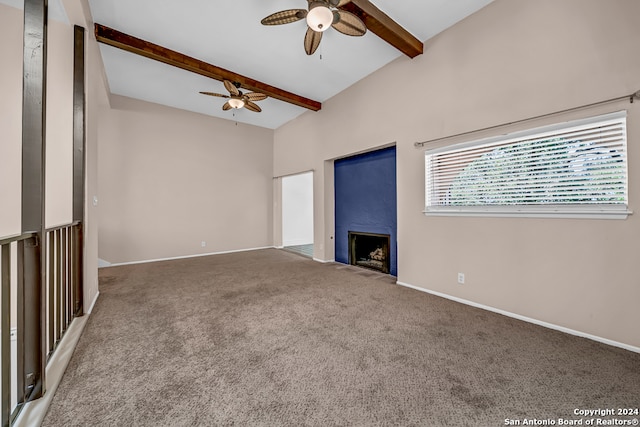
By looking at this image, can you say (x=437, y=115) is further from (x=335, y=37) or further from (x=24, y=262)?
(x=24, y=262)

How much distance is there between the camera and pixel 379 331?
218 centimetres

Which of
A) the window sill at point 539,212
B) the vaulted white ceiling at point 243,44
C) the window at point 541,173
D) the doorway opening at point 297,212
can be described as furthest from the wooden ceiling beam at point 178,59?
the window sill at point 539,212

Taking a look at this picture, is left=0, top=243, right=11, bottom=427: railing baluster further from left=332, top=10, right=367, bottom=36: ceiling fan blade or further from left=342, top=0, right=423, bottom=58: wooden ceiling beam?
left=342, top=0, right=423, bottom=58: wooden ceiling beam

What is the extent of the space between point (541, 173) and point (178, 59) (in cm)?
452

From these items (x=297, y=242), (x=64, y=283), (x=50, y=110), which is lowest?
(x=297, y=242)

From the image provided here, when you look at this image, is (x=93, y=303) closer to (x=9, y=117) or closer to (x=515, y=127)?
(x=9, y=117)

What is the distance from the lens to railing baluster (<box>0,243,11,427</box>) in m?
1.15

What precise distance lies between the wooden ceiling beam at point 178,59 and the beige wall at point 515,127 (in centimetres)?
183

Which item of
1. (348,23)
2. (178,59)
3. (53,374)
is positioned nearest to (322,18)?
(348,23)

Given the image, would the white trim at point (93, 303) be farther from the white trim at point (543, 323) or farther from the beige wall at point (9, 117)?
the white trim at point (543, 323)

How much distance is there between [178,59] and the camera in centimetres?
349

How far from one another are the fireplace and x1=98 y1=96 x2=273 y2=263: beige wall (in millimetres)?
2828


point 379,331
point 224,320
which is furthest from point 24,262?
point 379,331

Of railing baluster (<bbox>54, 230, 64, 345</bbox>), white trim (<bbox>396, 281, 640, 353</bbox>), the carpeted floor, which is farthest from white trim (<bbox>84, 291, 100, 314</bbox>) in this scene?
white trim (<bbox>396, 281, 640, 353</bbox>)
